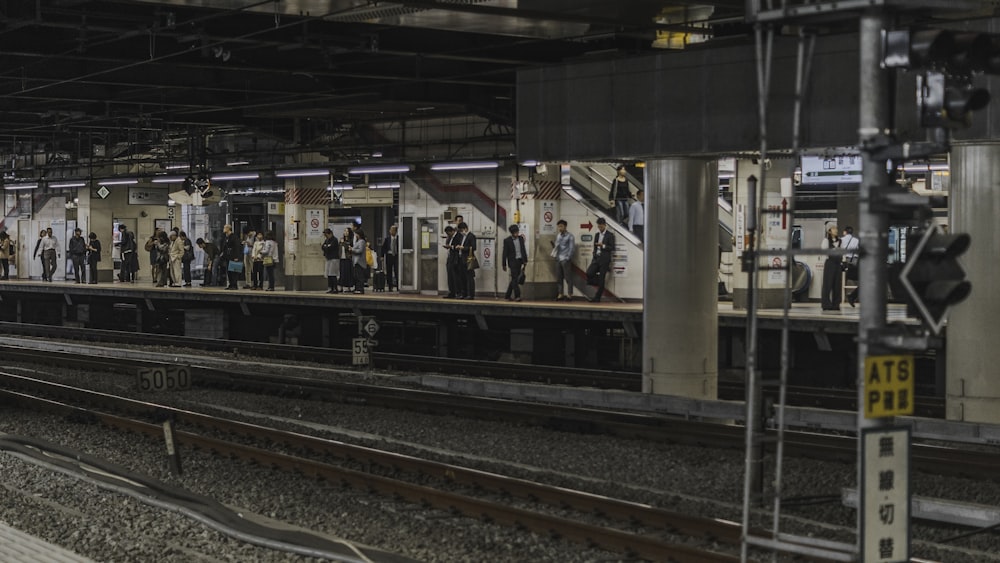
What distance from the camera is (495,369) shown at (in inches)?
948

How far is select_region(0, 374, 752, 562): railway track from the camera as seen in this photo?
10.4 m

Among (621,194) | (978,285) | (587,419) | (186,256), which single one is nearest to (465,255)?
(621,194)

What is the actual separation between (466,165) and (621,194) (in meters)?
3.66

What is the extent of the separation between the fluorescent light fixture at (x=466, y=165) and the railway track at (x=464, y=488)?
1233cm

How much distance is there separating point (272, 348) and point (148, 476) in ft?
48.2

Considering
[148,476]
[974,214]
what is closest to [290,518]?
[148,476]

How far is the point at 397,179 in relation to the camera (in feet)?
120

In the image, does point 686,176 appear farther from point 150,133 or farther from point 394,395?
point 150,133

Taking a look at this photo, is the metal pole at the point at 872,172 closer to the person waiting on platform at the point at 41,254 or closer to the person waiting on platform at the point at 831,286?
the person waiting on platform at the point at 831,286

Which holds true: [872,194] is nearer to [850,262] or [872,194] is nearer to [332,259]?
[850,262]

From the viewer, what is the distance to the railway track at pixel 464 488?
10359 millimetres

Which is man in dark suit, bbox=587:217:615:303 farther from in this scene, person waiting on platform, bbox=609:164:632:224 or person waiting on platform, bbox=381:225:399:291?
person waiting on platform, bbox=381:225:399:291

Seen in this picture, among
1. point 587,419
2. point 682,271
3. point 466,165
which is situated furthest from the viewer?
point 466,165

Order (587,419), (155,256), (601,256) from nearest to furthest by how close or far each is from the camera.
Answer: (587,419), (601,256), (155,256)
